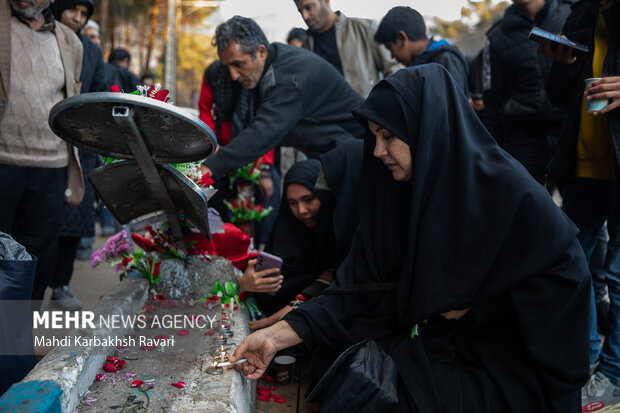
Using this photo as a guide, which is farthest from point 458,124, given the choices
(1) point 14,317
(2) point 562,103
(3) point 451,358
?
(1) point 14,317

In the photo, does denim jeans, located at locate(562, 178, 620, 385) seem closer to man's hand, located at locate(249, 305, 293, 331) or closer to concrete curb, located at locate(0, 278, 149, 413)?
man's hand, located at locate(249, 305, 293, 331)

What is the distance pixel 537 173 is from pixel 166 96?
2.51m

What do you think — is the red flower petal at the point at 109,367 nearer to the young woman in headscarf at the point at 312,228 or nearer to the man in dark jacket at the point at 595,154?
the young woman in headscarf at the point at 312,228

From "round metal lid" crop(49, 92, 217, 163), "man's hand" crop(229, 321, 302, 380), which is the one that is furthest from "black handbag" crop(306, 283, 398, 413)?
"round metal lid" crop(49, 92, 217, 163)

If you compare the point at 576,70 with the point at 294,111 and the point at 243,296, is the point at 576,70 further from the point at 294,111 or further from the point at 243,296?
the point at 243,296

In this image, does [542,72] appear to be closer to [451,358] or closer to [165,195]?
[451,358]

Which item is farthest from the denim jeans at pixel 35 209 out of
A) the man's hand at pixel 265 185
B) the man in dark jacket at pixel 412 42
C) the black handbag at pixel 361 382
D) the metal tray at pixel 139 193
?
the man in dark jacket at pixel 412 42

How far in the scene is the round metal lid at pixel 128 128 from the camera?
2.17 m

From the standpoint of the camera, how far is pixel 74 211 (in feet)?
13.4

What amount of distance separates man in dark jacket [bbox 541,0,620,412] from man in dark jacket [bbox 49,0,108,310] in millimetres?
2961

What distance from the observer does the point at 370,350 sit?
2141mm

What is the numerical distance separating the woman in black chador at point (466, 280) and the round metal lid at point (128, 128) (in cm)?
75

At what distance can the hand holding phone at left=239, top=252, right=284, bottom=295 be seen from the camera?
9.46ft

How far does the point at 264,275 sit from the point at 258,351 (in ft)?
2.57
